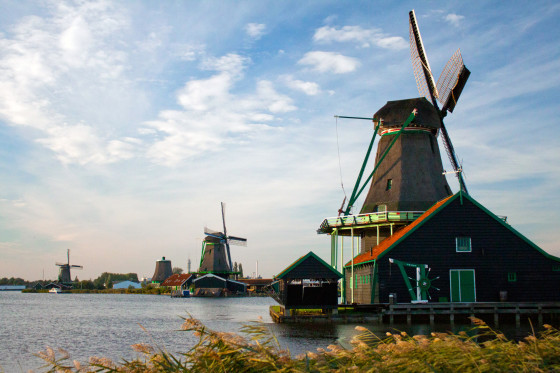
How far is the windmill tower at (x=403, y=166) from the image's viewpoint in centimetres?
3653

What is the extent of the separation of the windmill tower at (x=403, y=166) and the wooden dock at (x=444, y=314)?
7.99 meters

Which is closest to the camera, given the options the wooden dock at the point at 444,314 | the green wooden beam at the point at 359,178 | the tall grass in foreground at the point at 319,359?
the tall grass in foreground at the point at 319,359

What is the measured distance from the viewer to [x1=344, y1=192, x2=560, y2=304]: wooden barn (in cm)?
2905

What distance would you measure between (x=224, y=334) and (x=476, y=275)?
26100 mm

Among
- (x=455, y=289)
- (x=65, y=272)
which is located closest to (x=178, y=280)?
(x=65, y=272)

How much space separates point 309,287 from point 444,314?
6.82m

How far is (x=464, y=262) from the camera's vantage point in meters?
29.2

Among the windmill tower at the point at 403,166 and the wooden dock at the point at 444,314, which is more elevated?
the windmill tower at the point at 403,166

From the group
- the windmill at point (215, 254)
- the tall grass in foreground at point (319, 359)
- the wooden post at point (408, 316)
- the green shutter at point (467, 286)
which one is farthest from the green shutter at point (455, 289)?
the windmill at point (215, 254)

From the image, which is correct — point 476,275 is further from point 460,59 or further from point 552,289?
point 460,59

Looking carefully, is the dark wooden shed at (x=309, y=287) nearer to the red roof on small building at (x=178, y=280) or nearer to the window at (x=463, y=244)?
the window at (x=463, y=244)

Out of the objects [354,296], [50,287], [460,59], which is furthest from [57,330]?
[50,287]

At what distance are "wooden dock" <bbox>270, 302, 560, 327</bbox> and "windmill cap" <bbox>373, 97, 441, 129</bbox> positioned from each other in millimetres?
14904

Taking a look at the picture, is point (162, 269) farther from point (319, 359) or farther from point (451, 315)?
point (319, 359)
